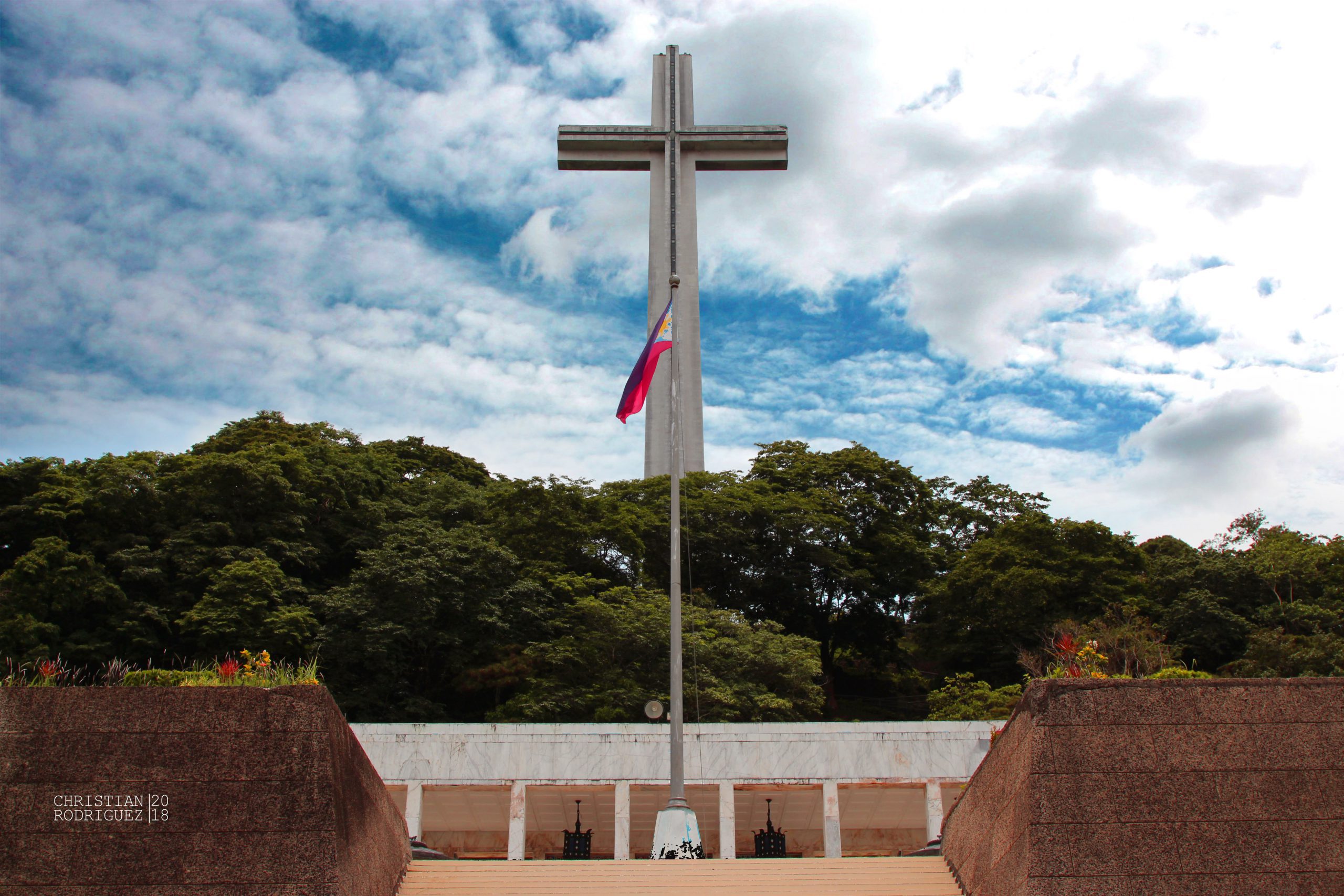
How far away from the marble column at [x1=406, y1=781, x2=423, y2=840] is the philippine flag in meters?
8.60

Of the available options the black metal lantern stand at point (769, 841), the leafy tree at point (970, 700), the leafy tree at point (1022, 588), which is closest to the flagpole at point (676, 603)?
the black metal lantern stand at point (769, 841)

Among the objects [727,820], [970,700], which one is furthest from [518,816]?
[970,700]

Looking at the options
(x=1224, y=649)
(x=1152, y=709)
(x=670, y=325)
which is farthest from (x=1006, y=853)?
(x=1224, y=649)

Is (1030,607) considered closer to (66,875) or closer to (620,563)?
(620,563)

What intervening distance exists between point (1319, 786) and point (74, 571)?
27827 millimetres

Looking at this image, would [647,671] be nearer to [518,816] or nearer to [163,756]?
[518,816]

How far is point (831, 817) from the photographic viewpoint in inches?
744

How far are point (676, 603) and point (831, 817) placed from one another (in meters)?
7.86

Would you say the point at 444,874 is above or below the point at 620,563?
below

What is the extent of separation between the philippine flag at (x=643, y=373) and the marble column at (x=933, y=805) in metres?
9.50

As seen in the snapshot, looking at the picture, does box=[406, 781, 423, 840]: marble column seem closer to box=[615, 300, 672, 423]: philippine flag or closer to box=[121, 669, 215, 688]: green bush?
box=[615, 300, 672, 423]: philippine flag

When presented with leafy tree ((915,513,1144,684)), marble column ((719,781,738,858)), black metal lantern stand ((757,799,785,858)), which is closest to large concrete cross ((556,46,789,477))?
leafy tree ((915,513,1144,684))

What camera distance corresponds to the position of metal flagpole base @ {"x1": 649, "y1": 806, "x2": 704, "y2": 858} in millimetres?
11523

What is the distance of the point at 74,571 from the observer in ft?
89.1
